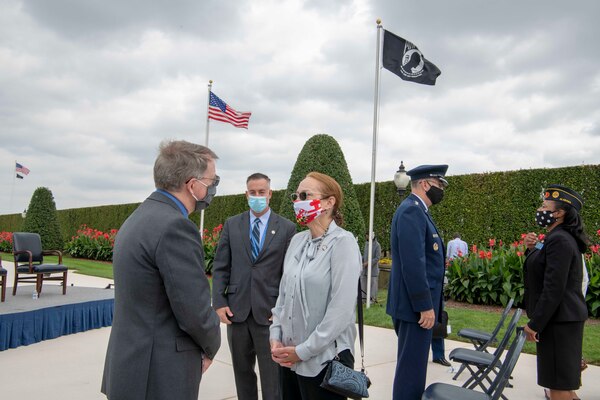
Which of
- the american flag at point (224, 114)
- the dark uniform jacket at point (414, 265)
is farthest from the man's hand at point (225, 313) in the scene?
the american flag at point (224, 114)

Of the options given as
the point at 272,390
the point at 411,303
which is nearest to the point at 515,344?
the point at 411,303

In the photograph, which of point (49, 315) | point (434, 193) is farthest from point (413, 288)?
point (49, 315)

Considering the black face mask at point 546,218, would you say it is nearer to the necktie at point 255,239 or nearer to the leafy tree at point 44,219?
the necktie at point 255,239

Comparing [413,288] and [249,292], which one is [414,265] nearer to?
[413,288]

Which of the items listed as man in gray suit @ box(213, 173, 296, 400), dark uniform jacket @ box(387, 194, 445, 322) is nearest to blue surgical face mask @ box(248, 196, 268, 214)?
man in gray suit @ box(213, 173, 296, 400)

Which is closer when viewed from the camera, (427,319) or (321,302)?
(321,302)

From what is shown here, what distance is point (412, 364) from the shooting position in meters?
3.40

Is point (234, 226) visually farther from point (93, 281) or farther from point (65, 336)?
point (93, 281)

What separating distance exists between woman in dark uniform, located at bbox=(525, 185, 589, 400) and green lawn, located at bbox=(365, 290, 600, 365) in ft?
10.2

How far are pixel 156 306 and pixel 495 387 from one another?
7.91 feet

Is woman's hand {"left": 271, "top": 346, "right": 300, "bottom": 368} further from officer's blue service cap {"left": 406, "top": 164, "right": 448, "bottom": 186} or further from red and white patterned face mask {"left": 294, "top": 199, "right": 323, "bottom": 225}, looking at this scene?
officer's blue service cap {"left": 406, "top": 164, "right": 448, "bottom": 186}

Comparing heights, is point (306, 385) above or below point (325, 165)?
below

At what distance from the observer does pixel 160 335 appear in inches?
87.7

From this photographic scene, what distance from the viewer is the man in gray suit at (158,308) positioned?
2178 mm
